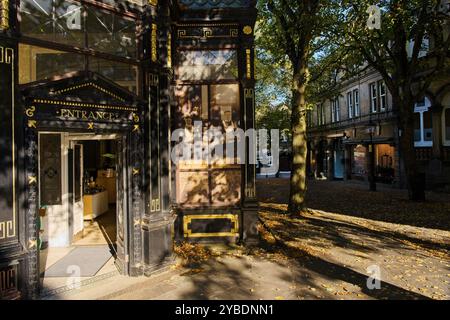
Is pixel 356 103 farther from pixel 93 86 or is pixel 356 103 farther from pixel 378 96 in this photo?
pixel 93 86

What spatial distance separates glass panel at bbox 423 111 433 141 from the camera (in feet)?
60.7

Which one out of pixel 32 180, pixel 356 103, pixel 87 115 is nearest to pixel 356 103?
pixel 356 103

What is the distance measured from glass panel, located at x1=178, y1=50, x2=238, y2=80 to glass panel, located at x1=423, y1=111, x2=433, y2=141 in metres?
16.2

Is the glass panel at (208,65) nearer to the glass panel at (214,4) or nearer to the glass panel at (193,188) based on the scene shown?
the glass panel at (214,4)

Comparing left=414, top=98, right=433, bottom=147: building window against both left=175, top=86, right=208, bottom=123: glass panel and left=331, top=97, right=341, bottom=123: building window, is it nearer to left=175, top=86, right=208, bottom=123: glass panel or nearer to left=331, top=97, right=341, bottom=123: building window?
left=331, top=97, right=341, bottom=123: building window

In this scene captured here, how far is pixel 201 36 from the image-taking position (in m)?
7.81

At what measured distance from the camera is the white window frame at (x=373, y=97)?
22609mm

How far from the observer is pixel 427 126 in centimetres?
1880

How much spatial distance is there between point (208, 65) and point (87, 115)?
3.65m

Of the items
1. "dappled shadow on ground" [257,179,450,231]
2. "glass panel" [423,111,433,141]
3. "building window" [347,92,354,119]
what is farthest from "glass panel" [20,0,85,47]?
"building window" [347,92,354,119]

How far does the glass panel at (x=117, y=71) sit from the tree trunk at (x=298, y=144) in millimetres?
6890

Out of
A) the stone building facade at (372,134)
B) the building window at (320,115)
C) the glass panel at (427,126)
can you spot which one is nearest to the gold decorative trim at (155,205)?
the stone building facade at (372,134)

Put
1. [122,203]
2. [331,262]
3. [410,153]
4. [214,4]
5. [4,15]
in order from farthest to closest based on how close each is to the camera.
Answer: [410,153]
[214,4]
[331,262]
[122,203]
[4,15]

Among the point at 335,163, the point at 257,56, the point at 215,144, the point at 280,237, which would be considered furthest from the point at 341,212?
the point at 335,163
